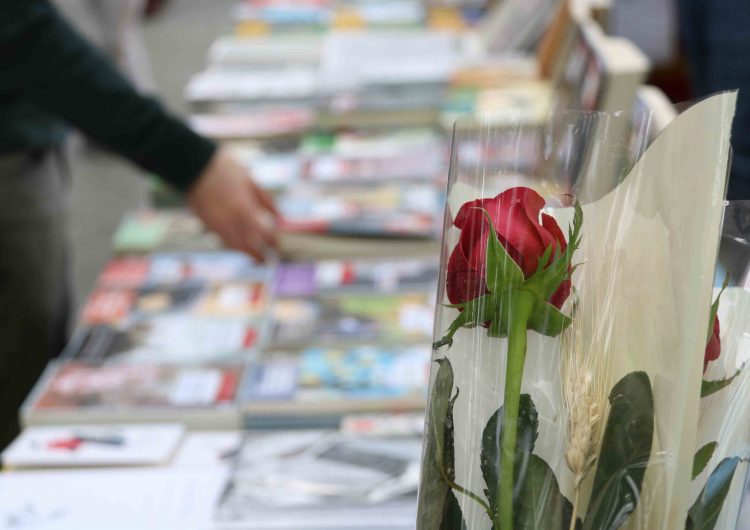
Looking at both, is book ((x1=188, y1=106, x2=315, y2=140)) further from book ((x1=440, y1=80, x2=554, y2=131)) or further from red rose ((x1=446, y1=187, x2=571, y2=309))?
red rose ((x1=446, y1=187, x2=571, y2=309))

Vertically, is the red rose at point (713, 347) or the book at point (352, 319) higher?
the red rose at point (713, 347)

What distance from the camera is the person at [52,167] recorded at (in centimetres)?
137

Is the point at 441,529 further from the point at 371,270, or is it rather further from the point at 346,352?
the point at 371,270

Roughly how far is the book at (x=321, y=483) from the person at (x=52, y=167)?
47 centimetres

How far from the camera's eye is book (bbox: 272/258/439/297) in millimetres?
1652

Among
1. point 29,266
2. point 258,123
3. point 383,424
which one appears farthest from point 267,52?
point 383,424

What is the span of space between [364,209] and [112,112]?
69 centimetres

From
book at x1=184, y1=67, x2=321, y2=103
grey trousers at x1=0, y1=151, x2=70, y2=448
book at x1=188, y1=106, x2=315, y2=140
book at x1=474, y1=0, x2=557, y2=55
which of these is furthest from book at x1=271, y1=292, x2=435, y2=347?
book at x1=474, y1=0, x2=557, y2=55

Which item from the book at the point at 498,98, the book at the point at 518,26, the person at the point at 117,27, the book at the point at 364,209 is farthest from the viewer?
the person at the point at 117,27

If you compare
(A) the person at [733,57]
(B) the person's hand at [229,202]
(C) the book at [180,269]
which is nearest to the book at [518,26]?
(A) the person at [733,57]

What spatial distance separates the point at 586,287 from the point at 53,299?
1.49 m

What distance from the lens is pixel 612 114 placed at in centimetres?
54

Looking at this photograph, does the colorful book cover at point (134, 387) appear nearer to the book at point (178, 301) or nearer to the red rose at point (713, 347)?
the book at point (178, 301)

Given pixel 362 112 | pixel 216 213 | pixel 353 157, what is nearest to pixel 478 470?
pixel 216 213
